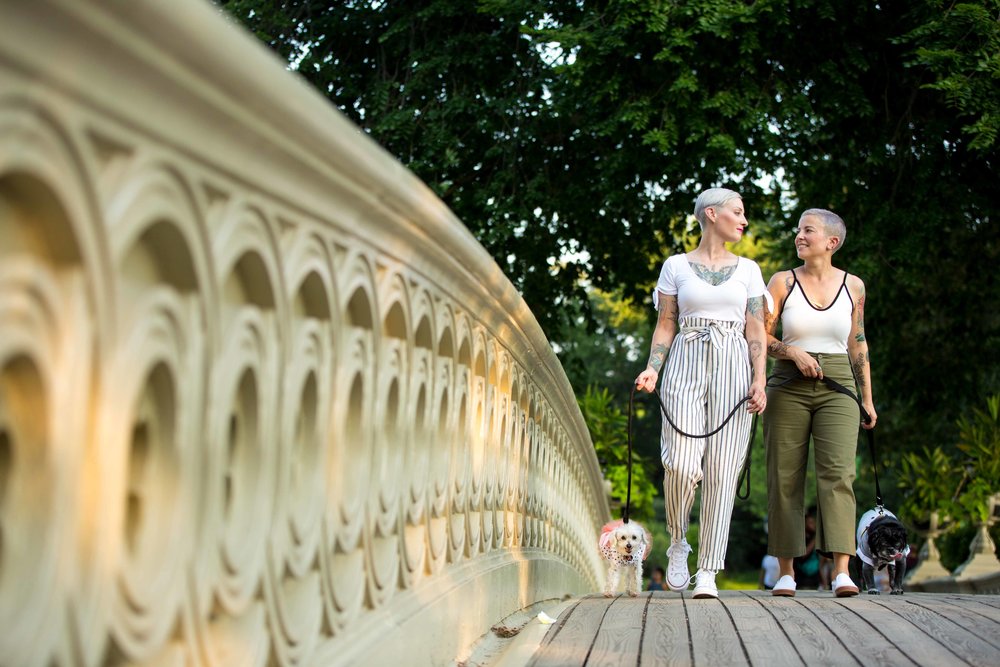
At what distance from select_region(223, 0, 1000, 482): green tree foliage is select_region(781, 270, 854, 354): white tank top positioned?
6256 millimetres

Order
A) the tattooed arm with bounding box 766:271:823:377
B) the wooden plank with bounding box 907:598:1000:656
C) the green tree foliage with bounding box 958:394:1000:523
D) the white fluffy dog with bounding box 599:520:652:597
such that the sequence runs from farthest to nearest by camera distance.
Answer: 1. the green tree foliage with bounding box 958:394:1000:523
2. the white fluffy dog with bounding box 599:520:652:597
3. the tattooed arm with bounding box 766:271:823:377
4. the wooden plank with bounding box 907:598:1000:656

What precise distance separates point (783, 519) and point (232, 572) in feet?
19.4

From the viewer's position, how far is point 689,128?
14398mm

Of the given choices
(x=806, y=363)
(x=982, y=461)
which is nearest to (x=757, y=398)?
(x=806, y=363)

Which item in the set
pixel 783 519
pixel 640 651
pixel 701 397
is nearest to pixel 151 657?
pixel 640 651

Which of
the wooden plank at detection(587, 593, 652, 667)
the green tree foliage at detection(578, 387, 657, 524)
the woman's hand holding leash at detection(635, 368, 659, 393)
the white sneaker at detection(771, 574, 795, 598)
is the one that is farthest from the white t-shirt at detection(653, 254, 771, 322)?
the green tree foliage at detection(578, 387, 657, 524)

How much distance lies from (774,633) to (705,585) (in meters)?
1.88

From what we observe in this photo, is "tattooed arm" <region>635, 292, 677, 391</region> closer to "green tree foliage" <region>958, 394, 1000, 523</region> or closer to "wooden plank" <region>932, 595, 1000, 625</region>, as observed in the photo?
"wooden plank" <region>932, 595, 1000, 625</region>

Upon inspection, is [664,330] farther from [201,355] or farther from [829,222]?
[201,355]

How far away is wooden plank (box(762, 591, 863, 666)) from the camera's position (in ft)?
15.4

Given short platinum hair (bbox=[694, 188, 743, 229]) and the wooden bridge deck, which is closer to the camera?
the wooden bridge deck

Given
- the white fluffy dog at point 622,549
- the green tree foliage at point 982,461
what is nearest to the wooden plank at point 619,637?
the white fluffy dog at point 622,549

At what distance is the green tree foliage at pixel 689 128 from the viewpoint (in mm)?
14312

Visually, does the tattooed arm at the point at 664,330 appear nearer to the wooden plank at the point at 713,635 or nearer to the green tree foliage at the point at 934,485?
the wooden plank at the point at 713,635
